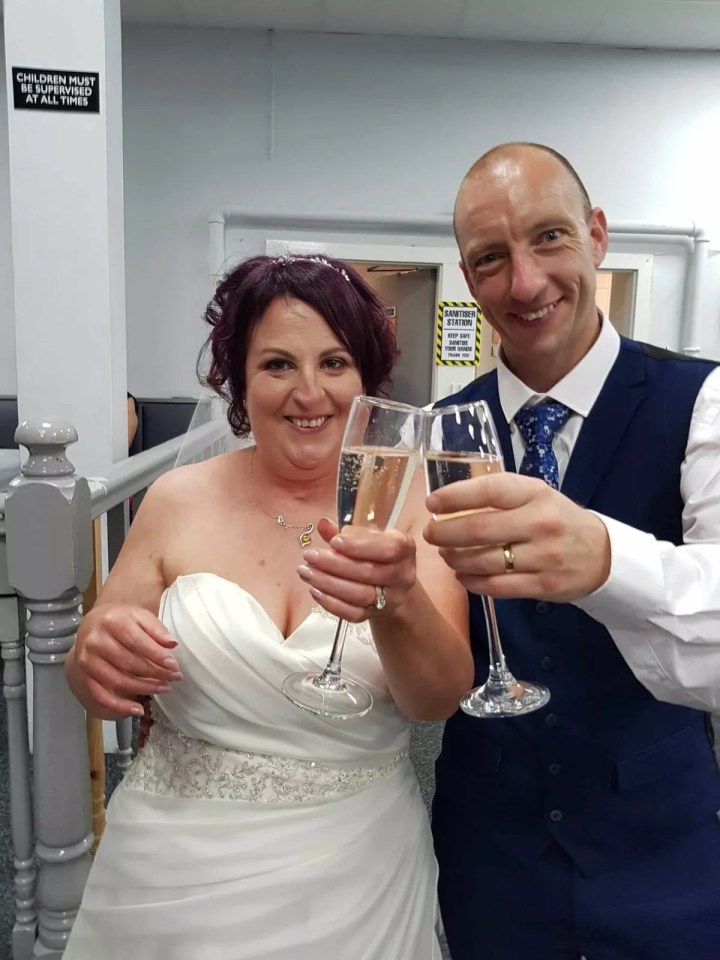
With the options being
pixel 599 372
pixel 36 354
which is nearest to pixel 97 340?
pixel 36 354

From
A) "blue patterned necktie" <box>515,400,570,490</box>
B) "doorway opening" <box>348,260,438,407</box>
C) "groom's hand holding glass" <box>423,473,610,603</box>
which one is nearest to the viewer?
"groom's hand holding glass" <box>423,473,610,603</box>

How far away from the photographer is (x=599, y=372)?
127 cm

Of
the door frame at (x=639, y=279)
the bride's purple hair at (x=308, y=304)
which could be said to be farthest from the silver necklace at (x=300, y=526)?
the door frame at (x=639, y=279)

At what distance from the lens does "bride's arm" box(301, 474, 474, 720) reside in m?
0.77

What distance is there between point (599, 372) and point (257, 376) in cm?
59

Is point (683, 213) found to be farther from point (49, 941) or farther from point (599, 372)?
point (49, 941)

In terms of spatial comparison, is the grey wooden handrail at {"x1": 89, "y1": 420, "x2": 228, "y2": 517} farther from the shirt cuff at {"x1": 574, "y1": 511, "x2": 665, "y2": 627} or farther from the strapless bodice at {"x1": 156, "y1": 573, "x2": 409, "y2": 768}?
the shirt cuff at {"x1": 574, "y1": 511, "x2": 665, "y2": 627}

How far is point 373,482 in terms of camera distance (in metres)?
0.80

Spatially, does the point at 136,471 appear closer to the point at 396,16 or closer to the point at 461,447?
the point at 461,447

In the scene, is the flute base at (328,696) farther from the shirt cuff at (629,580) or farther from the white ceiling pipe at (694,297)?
the white ceiling pipe at (694,297)

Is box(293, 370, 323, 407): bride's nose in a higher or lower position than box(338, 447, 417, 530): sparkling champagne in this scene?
higher

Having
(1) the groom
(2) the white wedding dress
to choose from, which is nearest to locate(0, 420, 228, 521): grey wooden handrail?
(2) the white wedding dress

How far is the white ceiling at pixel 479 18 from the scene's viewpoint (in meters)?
4.25

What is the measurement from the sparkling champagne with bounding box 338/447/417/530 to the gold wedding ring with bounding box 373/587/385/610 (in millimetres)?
68
